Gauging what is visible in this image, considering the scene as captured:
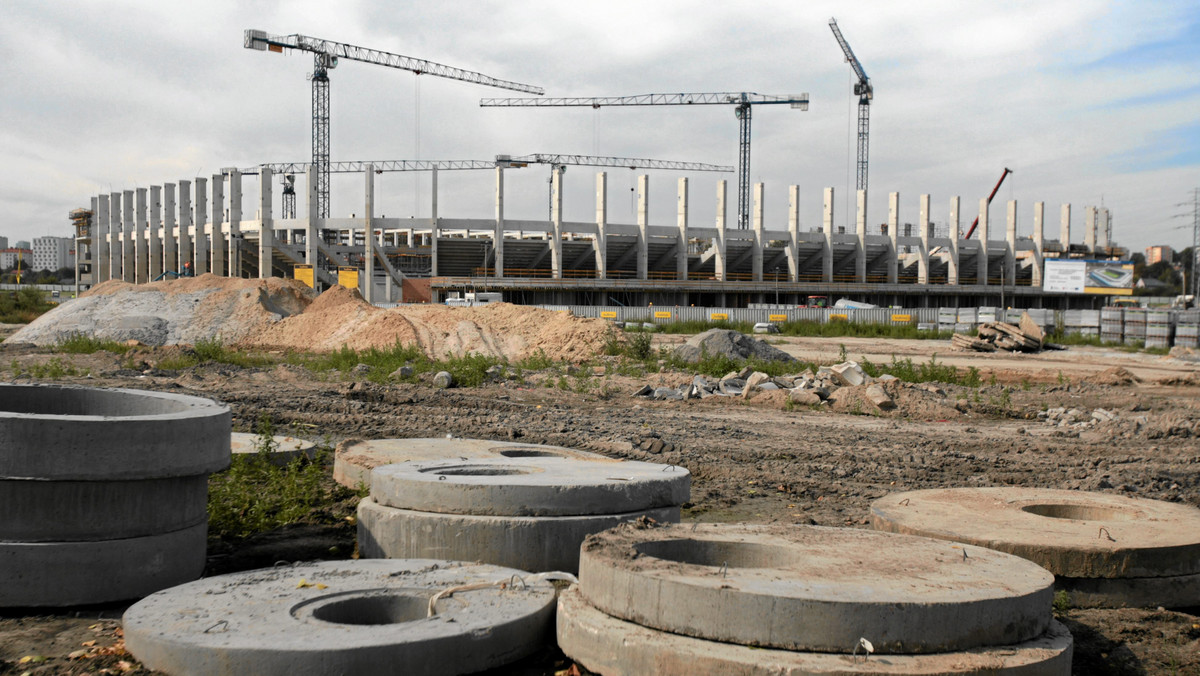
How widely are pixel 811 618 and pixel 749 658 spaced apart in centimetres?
28

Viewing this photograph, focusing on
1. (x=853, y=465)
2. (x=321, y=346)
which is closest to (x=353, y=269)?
(x=321, y=346)

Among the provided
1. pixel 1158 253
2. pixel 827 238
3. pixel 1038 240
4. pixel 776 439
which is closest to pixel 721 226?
pixel 827 238

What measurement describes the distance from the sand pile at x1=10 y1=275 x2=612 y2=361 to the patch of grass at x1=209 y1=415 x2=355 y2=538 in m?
14.8

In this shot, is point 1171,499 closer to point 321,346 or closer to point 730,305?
point 321,346

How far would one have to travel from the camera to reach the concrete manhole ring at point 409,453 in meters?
7.11

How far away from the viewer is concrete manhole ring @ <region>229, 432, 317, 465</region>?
313 inches

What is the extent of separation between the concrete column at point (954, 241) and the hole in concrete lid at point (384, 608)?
78302 millimetres

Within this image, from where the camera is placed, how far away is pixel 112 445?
14.1ft

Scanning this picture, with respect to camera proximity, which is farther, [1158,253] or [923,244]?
[1158,253]

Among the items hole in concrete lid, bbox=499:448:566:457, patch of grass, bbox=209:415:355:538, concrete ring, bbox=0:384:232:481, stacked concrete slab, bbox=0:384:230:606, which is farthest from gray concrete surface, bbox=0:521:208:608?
hole in concrete lid, bbox=499:448:566:457

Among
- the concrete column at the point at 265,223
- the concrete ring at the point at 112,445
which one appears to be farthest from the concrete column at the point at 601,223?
the concrete ring at the point at 112,445

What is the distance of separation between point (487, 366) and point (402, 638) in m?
15.6

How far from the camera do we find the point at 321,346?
25281 millimetres

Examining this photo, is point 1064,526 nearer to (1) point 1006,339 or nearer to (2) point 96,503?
(2) point 96,503
